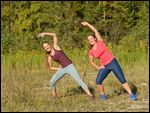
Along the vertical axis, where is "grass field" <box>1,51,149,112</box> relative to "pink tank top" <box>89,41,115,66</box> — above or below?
below

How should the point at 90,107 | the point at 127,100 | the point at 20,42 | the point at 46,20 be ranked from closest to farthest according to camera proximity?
the point at 90,107, the point at 127,100, the point at 20,42, the point at 46,20

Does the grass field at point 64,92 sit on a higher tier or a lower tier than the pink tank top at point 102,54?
lower

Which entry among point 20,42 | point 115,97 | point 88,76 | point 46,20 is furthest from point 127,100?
point 46,20

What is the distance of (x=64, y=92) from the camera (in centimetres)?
1130

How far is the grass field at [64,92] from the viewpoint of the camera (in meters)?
9.33

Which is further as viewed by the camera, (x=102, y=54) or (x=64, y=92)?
(x=64, y=92)

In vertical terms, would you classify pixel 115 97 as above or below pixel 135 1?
below

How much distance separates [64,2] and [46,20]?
2230 millimetres

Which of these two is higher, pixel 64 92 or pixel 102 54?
pixel 102 54

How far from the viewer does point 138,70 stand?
1425 cm

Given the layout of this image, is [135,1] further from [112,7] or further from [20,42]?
[20,42]

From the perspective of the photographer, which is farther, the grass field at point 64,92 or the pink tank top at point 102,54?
the pink tank top at point 102,54

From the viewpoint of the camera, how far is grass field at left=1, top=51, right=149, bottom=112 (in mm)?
9328

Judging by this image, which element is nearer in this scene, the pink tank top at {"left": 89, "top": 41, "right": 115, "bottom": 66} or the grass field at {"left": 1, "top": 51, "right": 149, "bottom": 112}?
the grass field at {"left": 1, "top": 51, "right": 149, "bottom": 112}
